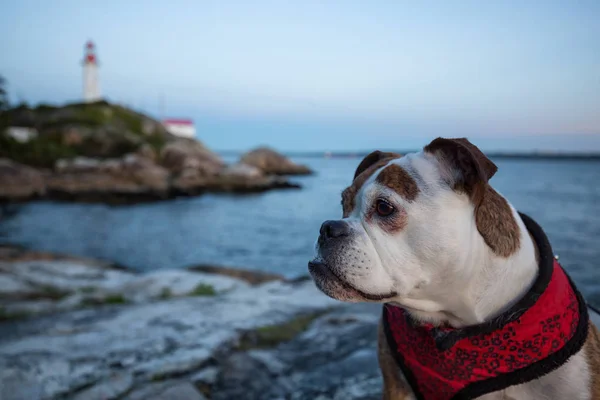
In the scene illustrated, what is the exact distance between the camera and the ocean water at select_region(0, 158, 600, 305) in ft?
64.0

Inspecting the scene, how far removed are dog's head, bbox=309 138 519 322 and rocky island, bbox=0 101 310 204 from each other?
125 ft

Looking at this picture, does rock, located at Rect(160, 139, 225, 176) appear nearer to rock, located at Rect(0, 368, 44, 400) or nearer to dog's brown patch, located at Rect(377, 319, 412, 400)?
rock, located at Rect(0, 368, 44, 400)

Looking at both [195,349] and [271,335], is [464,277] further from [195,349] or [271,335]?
[271,335]

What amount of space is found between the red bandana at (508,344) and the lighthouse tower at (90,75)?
84382 millimetres

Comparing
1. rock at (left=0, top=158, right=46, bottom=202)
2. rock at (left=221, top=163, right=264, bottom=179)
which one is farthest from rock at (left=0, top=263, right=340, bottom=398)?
rock at (left=221, top=163, right=264, bottom=179)

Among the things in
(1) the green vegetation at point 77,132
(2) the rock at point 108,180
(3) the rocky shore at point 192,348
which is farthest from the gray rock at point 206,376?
(1) the green vegetation at point 77,132

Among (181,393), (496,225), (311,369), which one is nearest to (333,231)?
(496,225)

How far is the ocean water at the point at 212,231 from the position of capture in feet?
64.0

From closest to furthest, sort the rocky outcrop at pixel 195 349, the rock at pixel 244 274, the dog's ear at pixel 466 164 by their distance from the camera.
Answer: the dog's ear at pixel 466 164, the rocky outcrop at pixel 195 349, the rock at pixel 244 274

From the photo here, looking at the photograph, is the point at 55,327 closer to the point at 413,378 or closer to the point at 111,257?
the point at 413,378

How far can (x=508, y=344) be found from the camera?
2.76 m

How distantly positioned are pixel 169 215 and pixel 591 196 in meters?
35.5

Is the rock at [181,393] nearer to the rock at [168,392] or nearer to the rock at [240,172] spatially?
the rock at [168,392]

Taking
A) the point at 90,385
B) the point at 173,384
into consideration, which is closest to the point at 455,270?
the point at 173,384
